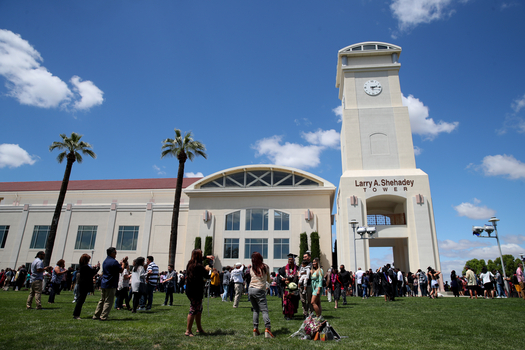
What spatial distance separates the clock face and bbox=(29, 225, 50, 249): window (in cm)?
3609

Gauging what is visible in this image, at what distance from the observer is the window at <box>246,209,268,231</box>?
104ft

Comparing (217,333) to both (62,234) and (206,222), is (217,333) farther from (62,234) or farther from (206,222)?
(62,234)

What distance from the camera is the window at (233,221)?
105 ft

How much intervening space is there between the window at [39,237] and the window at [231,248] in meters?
19.5

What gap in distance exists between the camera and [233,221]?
32188 millimetres

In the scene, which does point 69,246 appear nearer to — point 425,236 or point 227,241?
point 227,241

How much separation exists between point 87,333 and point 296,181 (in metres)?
27.7

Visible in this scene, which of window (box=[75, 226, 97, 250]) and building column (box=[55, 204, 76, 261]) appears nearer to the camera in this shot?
building column (box=[55, 204, 76, 261])

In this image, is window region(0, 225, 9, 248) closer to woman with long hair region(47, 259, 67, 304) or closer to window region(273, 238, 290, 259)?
window region(273, 238, 290, 259)

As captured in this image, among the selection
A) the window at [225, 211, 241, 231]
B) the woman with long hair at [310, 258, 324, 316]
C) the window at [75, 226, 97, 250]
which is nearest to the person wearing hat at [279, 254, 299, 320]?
the woman with long hair at [310, 258, 324, 316]

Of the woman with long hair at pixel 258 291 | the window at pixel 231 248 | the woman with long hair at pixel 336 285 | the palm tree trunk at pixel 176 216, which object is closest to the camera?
the woman with long hair at pixel 258 291

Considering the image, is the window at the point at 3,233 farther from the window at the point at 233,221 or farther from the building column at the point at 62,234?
the window at the point at 233,221

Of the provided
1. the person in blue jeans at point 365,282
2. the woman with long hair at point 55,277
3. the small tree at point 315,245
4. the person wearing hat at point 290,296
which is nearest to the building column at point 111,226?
the small tree at point 315,245

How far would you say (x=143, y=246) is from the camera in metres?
32.7
